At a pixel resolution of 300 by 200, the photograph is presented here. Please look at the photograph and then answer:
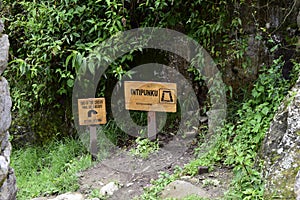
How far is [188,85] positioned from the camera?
189 inches

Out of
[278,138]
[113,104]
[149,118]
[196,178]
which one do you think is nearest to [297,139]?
[278,138]

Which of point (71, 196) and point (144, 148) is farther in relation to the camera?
point (144, 148)

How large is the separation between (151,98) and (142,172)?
84 centimetres

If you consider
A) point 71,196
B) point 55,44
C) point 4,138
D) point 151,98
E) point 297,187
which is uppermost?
point 55,44

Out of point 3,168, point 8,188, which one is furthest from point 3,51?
point 8,188

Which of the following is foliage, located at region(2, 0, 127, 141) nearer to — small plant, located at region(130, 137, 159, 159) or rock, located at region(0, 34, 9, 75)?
small plant, located at region(130, 137, 159, 159)

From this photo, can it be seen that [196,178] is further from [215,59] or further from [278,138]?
[215,59]

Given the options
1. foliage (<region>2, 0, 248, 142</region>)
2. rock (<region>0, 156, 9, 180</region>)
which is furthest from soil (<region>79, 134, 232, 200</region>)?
rock (<region>0, 156, 9, 180</region>)

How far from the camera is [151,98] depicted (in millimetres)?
4512

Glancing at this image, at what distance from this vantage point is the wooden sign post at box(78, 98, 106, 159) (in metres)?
4.49

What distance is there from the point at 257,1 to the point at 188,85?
1.20m

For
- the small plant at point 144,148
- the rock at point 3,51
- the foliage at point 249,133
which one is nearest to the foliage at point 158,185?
the foliage at point 249,133

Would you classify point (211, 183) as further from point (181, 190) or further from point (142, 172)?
point (142, 172)

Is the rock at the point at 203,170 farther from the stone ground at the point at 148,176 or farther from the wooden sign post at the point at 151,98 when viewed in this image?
the wooden sign post at the point at 151,98
